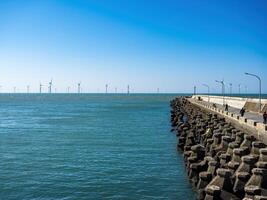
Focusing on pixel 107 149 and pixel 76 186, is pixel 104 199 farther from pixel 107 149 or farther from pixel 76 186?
pixel 107 149

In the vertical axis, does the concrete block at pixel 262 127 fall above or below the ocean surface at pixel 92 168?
above

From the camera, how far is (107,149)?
1304 inches

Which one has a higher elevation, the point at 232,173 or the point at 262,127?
the point at 262,127

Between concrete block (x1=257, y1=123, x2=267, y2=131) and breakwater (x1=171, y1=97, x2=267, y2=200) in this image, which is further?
concrete block (x1=257, y1=123, x2=267, y2=131)

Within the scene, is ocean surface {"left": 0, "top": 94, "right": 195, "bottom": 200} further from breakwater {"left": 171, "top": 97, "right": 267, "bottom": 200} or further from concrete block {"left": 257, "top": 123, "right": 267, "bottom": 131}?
concrete block {"left": 257, "top": 123, "right": 267, "bottom": 131}

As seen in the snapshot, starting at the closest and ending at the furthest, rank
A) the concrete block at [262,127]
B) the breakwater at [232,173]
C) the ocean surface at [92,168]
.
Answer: the breakwater at [232,173] < the ocean surface at [92,168] < the concrete block at [262,127]

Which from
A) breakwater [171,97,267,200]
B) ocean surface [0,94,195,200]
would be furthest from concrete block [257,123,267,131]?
ocean surface [0,94,195,200]

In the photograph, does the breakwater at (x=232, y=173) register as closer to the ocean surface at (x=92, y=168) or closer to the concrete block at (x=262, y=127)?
the ocean surface at (x=92, y=168)

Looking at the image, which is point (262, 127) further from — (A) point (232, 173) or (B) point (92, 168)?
(B) point (92, 168)

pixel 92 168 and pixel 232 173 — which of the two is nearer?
pixel 232 173

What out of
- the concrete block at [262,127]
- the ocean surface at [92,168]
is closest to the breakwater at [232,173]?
the ocean surface at [92,168]

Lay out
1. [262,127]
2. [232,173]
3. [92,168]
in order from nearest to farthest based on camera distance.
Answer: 1. [232,173]
2. [262,127]
3. [92,168]

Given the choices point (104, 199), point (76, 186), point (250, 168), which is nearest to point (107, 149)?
point (76, 186)

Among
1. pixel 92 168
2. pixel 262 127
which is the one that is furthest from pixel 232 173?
pixel 92 168
